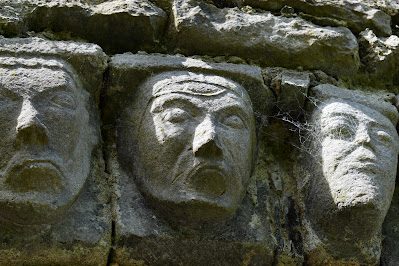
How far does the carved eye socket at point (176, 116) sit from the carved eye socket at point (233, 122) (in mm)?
159

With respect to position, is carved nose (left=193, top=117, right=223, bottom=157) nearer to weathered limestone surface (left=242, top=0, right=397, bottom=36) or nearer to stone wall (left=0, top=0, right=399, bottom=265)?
stone wall (left=0, top=0, right=399, bottom=265)

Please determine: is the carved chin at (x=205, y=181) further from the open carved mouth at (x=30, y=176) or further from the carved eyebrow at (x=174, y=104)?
the open carved mouth at (x=30, y=176)

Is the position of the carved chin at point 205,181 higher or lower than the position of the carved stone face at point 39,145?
lower

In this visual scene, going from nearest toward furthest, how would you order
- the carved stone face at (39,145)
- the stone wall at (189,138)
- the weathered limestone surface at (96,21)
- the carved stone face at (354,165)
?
the carved stone face at (39,145) < the stone wall at (189,138) < the carved stone face at (354,165) < the weathered limestone surface at (96,21)

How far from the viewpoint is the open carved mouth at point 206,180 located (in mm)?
2297

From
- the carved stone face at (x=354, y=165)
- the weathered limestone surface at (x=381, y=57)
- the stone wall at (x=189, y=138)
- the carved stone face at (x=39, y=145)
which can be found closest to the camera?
the carved stone face at (x=39, y=145)

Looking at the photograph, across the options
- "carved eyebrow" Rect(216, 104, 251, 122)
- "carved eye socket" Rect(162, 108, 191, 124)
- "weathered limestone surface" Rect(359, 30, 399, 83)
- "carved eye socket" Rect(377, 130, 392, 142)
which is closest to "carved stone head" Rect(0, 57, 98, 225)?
"carved eye socket" Rect(162, 108, 191, 124)

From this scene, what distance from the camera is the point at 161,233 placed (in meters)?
2.37

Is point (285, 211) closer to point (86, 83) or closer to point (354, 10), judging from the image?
point (86, 83)

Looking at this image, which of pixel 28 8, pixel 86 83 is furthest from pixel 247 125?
pixel 28 8

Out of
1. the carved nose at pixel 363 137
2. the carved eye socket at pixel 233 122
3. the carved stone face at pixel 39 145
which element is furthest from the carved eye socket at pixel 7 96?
the carved nose at pixel 363 137

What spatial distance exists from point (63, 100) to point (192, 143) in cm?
52

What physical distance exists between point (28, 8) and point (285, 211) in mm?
1509

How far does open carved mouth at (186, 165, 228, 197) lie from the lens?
2.30 m
